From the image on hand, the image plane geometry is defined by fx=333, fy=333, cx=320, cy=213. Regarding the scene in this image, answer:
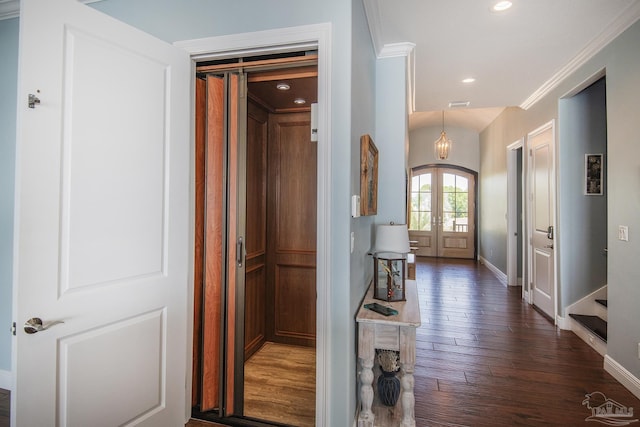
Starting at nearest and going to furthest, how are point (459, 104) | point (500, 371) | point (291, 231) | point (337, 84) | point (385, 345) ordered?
point (337, 84)
point (385, 345)
point (500, 371)
point (291, 231)
point (459, 104)

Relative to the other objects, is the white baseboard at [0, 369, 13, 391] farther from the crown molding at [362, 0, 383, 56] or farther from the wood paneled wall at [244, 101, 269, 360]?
the crown molding at [362, 0, 383, 56]

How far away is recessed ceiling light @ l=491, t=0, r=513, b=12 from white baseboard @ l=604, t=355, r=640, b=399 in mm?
2810

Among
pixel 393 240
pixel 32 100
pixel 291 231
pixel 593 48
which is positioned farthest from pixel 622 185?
pixel 32 100

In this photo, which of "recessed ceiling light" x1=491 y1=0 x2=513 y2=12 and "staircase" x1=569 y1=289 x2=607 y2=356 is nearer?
"recessed ceiling light" x1=491 y1=0 x2=513 y2=12

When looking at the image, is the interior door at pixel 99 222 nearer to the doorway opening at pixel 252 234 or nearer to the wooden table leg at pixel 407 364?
the doorway opening at pixel 252 234

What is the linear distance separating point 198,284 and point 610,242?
3.20 meters

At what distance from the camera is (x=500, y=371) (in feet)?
8.89

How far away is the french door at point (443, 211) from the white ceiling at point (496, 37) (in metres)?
4.79

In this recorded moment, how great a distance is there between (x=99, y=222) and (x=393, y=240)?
1598 millimetres

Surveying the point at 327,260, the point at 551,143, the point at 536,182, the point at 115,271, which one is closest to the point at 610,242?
the point at 551,143

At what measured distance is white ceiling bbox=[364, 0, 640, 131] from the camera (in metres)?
2.37

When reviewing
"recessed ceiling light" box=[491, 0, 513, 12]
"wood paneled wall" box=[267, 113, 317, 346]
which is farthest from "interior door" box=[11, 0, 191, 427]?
"recessed ceiling light" box=[491, 0, 513, 12]

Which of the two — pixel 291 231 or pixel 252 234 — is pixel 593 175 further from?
pixel 252 234

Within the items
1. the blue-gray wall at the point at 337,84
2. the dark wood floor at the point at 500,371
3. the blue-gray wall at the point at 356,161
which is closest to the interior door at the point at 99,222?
the blue-gray wall at the point at 337,84
